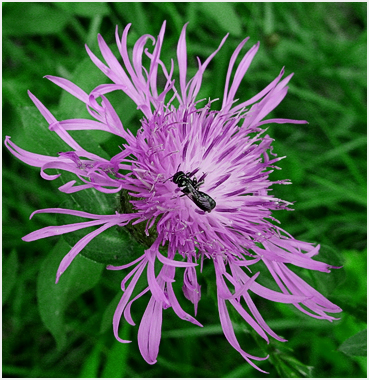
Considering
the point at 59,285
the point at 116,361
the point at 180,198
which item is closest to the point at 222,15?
the point at 180,198

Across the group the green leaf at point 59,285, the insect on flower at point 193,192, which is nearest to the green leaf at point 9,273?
the green leaf at point 59,285

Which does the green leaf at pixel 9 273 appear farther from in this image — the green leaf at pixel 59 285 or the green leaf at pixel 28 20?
the green leaf at pixel 28 20

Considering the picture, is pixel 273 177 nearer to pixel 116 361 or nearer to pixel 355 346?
pixel 355 346

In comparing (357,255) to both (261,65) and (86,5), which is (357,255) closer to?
(261,65)

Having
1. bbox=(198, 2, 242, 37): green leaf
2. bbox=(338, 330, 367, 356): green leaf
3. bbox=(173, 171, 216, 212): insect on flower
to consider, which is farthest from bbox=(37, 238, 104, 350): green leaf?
bbox=(198, 2, 242, 37): green leaf

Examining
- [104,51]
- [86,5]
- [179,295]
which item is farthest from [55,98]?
[179,295]
